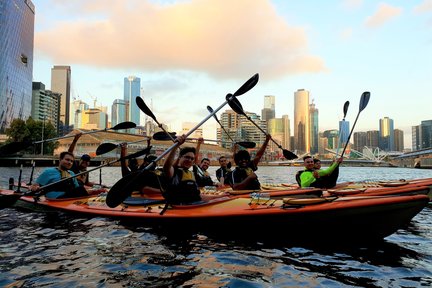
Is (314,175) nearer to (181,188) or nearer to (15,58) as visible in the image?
(181,188)

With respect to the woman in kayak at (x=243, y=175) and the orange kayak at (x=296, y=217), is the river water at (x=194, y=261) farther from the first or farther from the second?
the woman in kayak at (x=243, y=175)

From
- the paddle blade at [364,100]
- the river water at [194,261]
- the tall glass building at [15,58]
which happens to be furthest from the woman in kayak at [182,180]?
the tall glass building at [15,58]

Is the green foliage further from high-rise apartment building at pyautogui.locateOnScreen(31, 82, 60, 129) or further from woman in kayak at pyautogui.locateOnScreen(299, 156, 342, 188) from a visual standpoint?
high-rise apartment building at pyautogui.locateOnScreen(31, 82, 60, 129)

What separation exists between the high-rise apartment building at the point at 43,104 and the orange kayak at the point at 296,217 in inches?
5943

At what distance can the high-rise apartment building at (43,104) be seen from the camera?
14650 cm

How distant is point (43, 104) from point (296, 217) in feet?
530

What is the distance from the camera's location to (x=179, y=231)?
7191 millimetres

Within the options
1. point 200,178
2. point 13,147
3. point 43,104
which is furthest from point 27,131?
point 43,104

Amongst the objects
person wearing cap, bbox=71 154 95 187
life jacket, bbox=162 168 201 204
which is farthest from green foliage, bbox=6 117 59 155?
life jacket, bbox=162 168 201 204

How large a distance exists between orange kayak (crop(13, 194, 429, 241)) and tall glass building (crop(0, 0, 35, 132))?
11128cm

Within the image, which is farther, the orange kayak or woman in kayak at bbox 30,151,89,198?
woman in kayak at bbox 30,151,89,198

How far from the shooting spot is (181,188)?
7.62 metres

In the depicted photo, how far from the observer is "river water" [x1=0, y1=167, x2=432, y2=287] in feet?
15.3

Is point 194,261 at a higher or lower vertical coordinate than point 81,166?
lower
